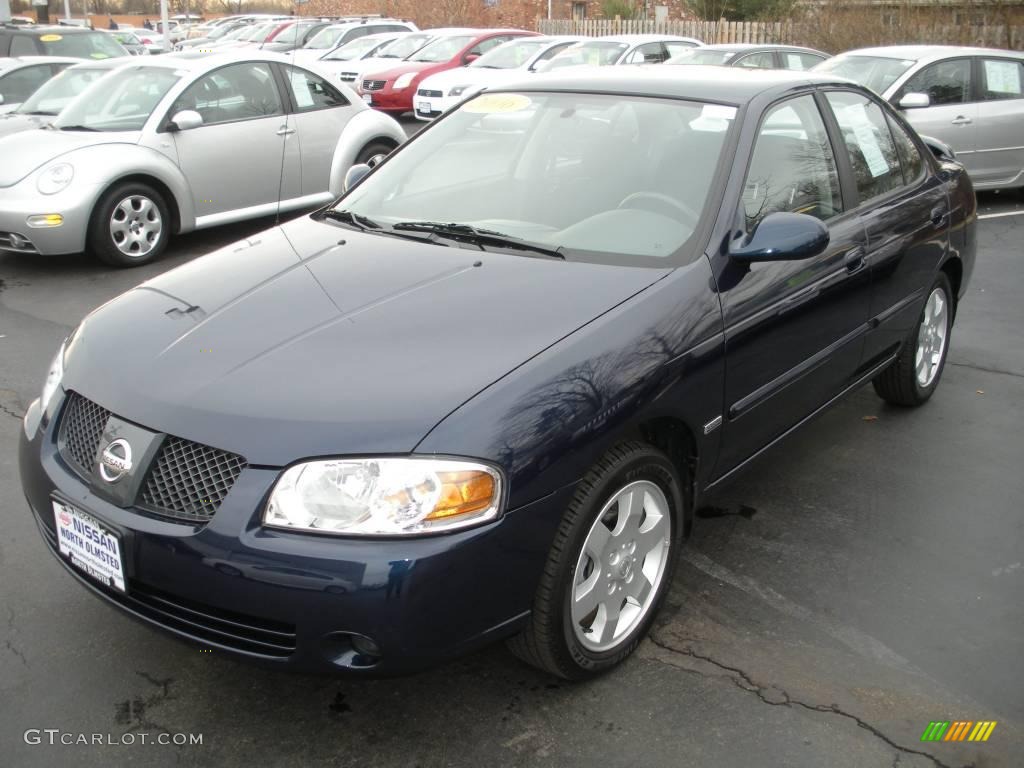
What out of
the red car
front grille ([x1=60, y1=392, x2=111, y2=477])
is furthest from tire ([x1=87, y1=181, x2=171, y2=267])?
the red car

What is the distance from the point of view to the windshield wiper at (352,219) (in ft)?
12.6

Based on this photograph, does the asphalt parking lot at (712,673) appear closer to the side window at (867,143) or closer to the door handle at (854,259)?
the door handle at (854,259)

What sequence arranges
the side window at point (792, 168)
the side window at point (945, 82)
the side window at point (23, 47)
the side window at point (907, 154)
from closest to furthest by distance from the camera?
the side window at point (792, 168)
the side window at point (907, 154)
the side window at point (945, 82)
the side window at point (23, 47)

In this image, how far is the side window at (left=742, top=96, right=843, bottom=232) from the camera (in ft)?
11.8

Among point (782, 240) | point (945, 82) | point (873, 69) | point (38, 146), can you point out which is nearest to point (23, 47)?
point (38, 146)

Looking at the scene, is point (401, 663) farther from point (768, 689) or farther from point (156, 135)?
point (156, 135)

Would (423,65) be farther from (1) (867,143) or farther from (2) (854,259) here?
(2) (854,259)

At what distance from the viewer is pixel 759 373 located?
3432 millimetres

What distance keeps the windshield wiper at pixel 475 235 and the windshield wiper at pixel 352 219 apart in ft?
0.38

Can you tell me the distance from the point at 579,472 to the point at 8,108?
1031 cm

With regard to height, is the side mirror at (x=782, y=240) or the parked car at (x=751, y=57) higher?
the parked car at (x=751, y=57)

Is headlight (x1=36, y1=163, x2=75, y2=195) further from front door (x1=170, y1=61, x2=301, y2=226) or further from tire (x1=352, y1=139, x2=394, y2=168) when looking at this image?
tire (x1=352, y1=139, x2=394, y2=168)

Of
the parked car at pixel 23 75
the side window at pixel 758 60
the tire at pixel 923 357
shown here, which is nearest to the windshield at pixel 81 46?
the parked car at pixel 23 75

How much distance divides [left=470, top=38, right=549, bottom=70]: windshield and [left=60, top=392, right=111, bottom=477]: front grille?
14.8 m
